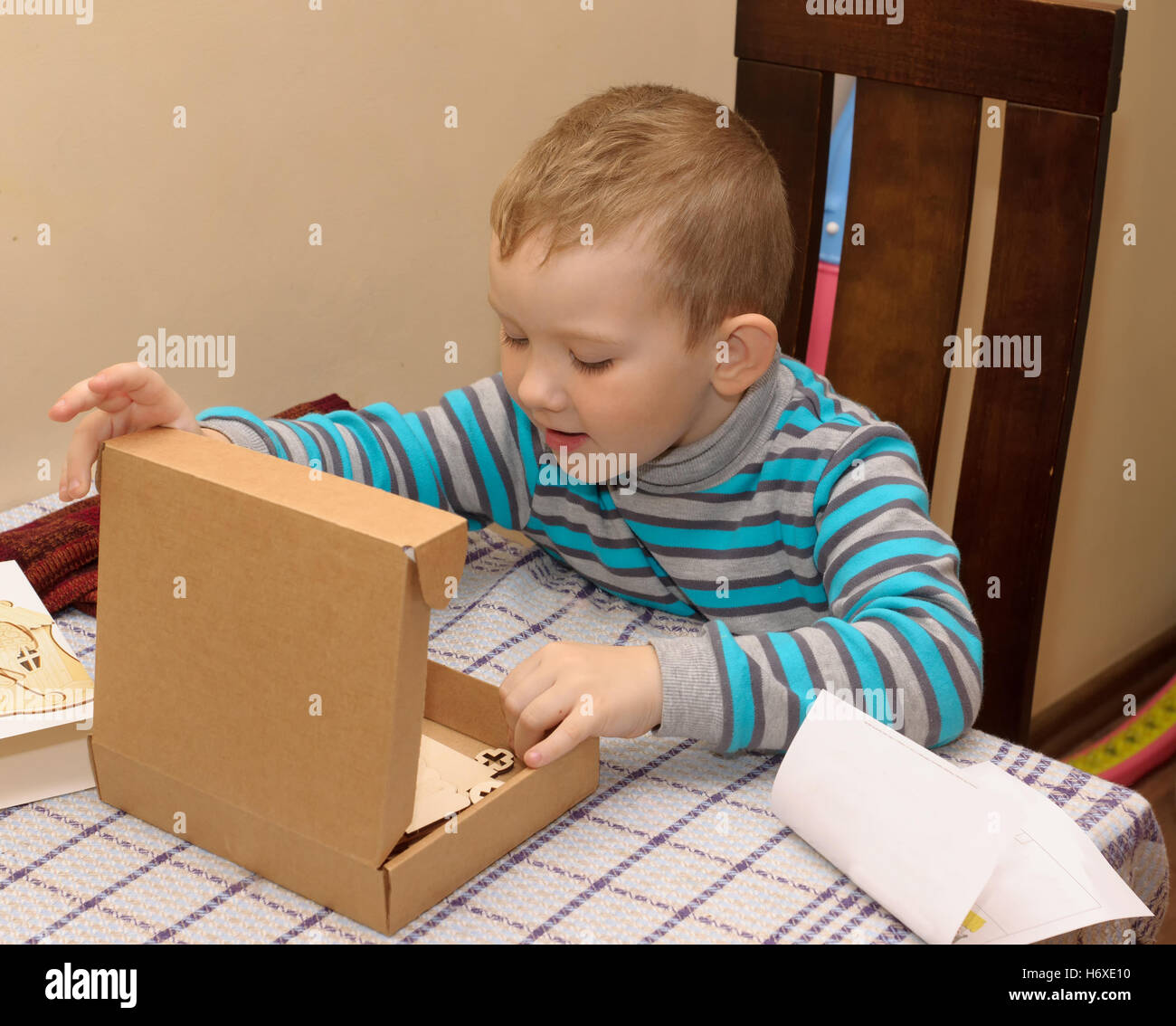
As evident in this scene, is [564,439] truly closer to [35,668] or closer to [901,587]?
[901,587]

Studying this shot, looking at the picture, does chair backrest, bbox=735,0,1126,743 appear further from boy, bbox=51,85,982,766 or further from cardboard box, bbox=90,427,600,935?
cardboard box, bbox=90,427,600,935

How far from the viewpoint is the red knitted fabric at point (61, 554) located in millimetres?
866

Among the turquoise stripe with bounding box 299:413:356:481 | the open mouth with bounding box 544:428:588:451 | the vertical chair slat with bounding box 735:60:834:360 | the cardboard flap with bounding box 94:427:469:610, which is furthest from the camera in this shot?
the vertical chair slat with bounding box 735:60:834:360

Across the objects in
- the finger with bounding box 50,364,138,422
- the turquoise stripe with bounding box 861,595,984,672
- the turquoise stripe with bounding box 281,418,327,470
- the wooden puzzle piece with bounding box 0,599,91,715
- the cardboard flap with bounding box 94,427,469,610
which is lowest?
the wooden puzzle piece with bounding box 0,599,91,715

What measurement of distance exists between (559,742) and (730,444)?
324 mm

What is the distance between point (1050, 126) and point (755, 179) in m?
0.23

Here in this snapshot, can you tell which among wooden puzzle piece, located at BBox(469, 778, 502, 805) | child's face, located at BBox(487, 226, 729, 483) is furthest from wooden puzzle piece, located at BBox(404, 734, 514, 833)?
child's face, located at BBox(487, 226, 729, 483)

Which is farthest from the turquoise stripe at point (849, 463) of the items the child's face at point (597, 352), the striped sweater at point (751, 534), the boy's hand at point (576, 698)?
the boy's hand at point (576, 698)

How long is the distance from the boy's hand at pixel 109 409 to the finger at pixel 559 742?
0.31 m

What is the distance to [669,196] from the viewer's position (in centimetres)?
82

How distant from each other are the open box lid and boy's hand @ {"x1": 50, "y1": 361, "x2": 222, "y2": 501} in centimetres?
12

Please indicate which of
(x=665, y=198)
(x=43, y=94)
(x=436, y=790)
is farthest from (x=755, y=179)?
(x=43, y=94)

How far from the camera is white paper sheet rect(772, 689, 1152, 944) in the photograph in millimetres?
587

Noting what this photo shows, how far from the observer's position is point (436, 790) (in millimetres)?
656
